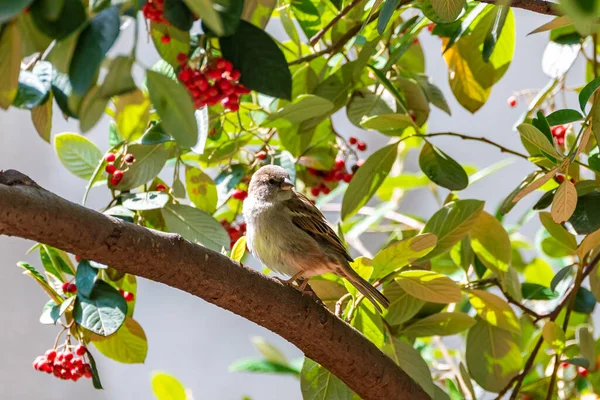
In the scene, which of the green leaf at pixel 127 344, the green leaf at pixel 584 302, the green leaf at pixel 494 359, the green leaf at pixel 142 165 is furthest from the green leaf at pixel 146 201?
the green leaf at pixel 584 302

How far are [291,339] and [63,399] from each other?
3.70 metres

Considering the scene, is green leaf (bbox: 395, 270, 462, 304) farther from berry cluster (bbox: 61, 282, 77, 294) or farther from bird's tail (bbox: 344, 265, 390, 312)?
berry cluster (bbox: 61, 282, 77, 294)

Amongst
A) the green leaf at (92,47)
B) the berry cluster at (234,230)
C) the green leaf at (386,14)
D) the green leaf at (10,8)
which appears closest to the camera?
the green leaf at (10,8)

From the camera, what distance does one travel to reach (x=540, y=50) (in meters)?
4.96

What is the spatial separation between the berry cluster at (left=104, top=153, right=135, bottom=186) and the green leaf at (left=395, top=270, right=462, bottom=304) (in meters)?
0.63

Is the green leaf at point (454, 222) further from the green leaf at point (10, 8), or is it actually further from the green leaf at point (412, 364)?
the green leaf at point (10, 8)

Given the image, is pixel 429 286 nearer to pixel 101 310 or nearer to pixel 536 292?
pixel 536 292

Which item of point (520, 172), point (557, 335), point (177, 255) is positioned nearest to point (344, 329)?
point (177, 255)

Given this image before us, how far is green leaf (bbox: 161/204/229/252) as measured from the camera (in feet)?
5.49

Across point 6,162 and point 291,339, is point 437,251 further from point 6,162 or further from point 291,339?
point 6,162

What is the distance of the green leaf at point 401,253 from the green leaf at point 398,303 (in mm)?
149

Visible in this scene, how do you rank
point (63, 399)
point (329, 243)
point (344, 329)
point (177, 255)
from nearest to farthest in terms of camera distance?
point (177, 255)
point (344, 329)
point (329, 243)
point (63, 399)

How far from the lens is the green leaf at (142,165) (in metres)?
1.67

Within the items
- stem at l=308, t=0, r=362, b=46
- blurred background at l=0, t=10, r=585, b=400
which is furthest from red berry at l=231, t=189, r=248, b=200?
blurred background at l=0, t=10, r=585, b=400
